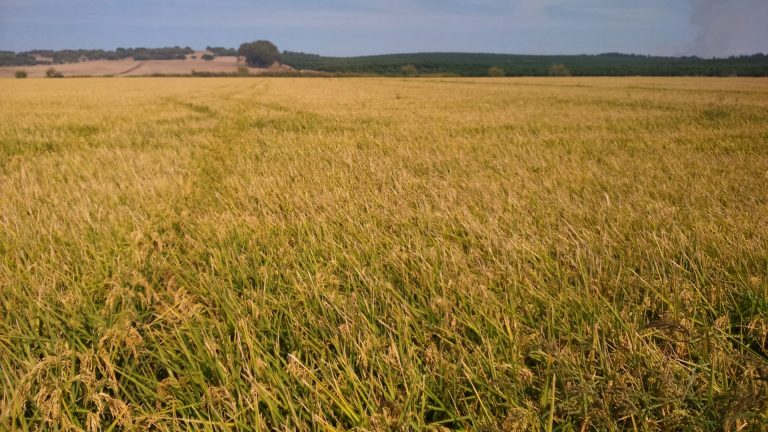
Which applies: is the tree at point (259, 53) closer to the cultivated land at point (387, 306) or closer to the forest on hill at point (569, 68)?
the forest on hill at point (569, 68)

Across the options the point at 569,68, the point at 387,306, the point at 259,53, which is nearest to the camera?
the point at 387,306

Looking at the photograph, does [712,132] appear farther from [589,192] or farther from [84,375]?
[84,375]

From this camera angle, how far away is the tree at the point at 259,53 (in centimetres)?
13562

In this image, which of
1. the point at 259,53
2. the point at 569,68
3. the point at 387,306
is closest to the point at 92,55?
the point at 259,53

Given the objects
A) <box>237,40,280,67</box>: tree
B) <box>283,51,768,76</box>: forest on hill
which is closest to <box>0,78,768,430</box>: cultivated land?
<box>283,51,768,76</box>: forest on hill

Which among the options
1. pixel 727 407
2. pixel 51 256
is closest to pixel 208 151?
pixel 51 256

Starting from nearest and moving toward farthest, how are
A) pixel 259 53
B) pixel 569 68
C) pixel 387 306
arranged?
pixel 387 306 < pixel 569 68 < pixel 259 53

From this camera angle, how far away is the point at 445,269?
162 cm

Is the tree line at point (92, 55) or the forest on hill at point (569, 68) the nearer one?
the forest on hill at point (569, 68)

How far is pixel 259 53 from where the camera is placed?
137 metres

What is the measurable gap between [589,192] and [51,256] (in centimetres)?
325

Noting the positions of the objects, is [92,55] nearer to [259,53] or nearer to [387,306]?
[259,53]

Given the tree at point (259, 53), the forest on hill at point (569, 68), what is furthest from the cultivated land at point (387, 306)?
the tree at point (259, 53)

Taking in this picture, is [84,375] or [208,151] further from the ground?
[208,151]
